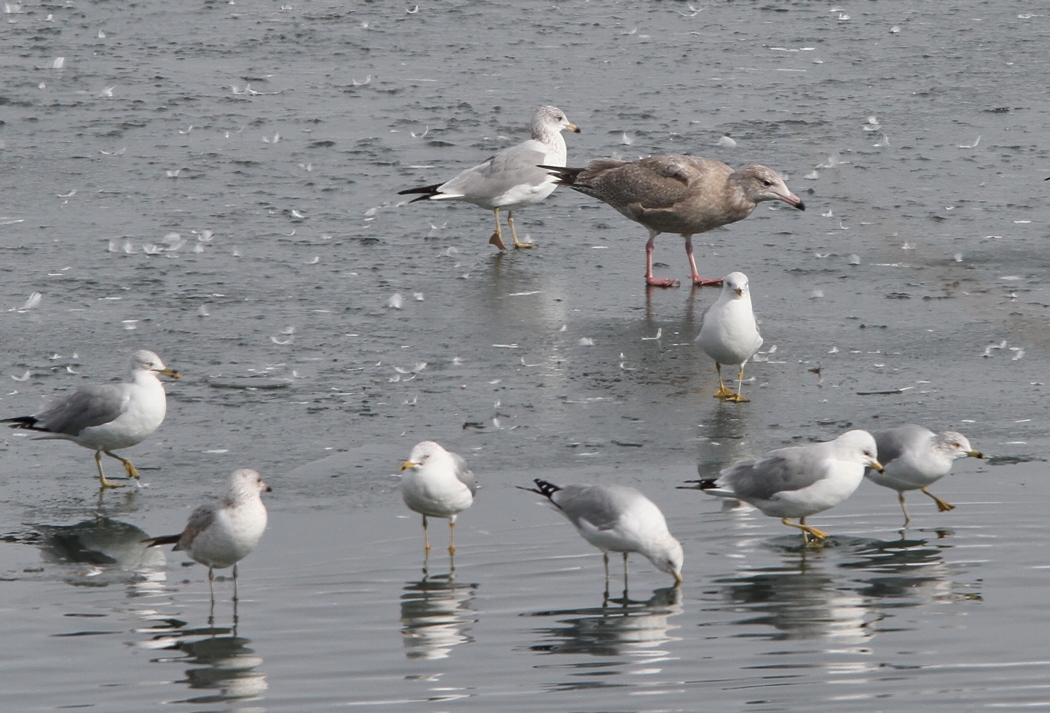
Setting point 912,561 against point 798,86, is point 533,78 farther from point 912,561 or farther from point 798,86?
point 912,561

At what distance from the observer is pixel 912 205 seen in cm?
1441

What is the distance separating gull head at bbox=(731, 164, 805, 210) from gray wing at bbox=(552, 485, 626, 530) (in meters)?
5.42

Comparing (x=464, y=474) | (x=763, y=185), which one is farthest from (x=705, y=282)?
(x=464, y=474)

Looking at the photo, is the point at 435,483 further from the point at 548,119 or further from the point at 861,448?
the point at 548,119

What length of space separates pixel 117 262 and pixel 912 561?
7.45 metres

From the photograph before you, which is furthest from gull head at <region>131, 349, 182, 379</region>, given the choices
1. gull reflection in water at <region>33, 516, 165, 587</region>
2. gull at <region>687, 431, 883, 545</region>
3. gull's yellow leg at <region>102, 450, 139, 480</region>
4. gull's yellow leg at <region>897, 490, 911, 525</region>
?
gull's yellow leg at <region>897, 490, 911, 525</region>

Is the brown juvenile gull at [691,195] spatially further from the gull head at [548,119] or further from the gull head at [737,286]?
the gull head at [737,286]

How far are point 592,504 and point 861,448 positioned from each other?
1521mm

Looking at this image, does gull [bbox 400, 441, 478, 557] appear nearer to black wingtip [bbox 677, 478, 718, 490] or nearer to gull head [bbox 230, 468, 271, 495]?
gull head [bbox 230, 468, 271, 495]

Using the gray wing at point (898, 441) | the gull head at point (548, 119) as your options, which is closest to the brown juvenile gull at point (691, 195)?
the gull head at point (548, 119)

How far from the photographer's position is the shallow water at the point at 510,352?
7.27 metres

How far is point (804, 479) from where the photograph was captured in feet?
27.4

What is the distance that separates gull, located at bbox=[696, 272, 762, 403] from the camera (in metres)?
10.3

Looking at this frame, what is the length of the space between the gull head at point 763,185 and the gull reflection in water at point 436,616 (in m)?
6.04
